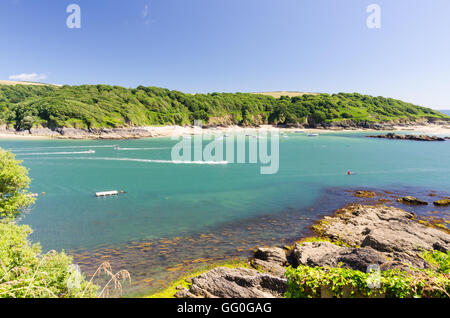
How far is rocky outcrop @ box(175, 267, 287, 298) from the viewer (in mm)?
15812

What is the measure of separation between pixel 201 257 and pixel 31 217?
2758 cm

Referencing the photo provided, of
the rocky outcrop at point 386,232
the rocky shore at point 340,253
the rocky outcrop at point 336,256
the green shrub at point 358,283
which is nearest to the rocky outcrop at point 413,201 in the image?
the rocky outcrop at point 386,232

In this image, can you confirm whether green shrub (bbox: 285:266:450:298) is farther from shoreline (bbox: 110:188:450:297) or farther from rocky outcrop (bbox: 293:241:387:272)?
shoreline (bbox: 110:188:450:297)

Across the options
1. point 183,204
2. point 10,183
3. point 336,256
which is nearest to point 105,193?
point 183,204

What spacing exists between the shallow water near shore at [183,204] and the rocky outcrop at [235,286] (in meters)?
3.91

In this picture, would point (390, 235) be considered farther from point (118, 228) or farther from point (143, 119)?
point (143, 119)

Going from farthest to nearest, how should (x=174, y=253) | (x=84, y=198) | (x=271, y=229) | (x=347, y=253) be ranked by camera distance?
(x=84, y=198) → (x=271, y=229) → (x=174, y=253) → (x=347, y=253)

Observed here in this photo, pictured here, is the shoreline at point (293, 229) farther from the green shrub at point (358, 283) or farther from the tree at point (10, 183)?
the tree at point (10, 183)

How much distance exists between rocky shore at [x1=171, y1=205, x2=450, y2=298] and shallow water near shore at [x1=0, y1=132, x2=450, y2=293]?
310cm

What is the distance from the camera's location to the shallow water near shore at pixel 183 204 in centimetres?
2495

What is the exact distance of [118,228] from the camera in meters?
31.1
